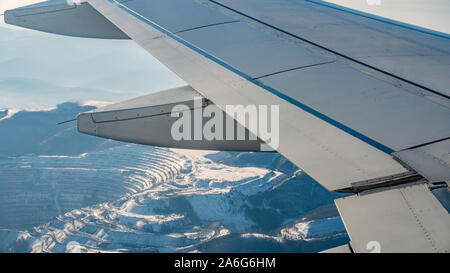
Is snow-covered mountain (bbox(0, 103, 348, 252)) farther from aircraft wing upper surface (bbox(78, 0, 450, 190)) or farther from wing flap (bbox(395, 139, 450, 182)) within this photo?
wing flap (bbox(395, 139, 450, 182))

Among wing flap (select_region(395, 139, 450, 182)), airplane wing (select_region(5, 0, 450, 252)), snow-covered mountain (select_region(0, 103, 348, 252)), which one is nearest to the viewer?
airplane wing (select_region(5, 0, 450, 252))

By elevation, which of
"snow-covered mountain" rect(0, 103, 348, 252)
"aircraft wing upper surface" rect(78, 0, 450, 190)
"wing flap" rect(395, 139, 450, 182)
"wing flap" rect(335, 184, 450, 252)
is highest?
"aircraft wing upper surface" rect(78, 0, 450, 190)

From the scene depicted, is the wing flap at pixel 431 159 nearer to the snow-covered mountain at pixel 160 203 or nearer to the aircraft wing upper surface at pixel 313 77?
the aircraft wing upper surface at pixel 313 77

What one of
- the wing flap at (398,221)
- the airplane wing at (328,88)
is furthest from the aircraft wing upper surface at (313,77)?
the wing flap at (398,221)

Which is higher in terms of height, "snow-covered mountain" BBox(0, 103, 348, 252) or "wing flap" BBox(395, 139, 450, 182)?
"wing flap" BBox(395, 139, 450, 182)

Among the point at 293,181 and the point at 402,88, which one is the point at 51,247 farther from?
the point at 402,88

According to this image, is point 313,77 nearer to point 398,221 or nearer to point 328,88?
point 328,88

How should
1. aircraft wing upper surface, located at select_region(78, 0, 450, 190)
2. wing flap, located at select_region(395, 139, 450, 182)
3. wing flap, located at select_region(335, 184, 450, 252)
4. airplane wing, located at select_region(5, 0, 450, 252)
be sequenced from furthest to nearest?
aircraft wing upper surface, located at select_region(78, 0, 450, 190) → wing flap, located at select_region(395, 139, 450, 182) → airplane wing, located at select_region(5, 0, 450, 252) → wing flap, located at select_region(335, 184, 450, 252)

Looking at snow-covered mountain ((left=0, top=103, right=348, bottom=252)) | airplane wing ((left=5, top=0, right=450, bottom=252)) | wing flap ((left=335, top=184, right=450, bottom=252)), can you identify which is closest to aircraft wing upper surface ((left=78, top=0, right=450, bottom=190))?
airplane wing ((left=5, top=0, right=450, bottom=252))
